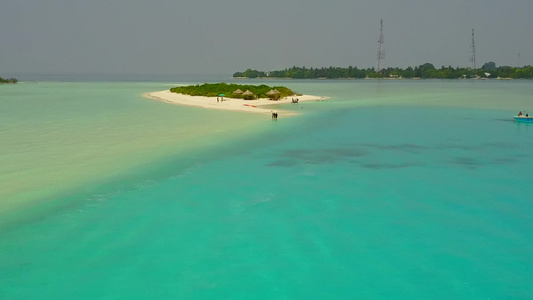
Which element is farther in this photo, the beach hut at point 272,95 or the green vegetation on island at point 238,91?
the green vegetation on island at point 238,91

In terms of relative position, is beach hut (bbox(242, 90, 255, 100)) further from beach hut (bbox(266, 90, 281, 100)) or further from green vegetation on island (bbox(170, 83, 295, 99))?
beach hut (bbox(266, 90, 281, 100))

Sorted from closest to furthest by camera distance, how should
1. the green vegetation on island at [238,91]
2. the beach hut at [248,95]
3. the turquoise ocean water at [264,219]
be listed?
the turquoise ocean water at [264,219] → the beach hut at [248,95] → the green vegetation on island at [238,91]

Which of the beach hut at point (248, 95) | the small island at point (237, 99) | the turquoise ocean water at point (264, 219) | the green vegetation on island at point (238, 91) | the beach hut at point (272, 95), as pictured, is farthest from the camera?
the green vegetation on island at point (238, 91)

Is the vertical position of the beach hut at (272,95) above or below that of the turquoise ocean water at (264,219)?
above

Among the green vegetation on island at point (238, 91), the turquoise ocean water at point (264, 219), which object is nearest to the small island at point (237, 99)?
the green vegetation on island at point (238, 91)

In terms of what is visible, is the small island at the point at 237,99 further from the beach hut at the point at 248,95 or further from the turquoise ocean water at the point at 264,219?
the turquoise ocean water at the point at 264,219

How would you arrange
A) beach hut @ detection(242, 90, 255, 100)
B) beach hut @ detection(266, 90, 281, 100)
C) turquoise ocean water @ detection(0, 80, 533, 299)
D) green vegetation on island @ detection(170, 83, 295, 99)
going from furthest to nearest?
green vegetation on island @ detection(170, 83, 295, 99) → beach hut @ detection(266, 90, 281, 100) → beach hut @ detection(242, 90, 255, 100) → turquoise ocean water @ detection(0, 80, 533, 299)

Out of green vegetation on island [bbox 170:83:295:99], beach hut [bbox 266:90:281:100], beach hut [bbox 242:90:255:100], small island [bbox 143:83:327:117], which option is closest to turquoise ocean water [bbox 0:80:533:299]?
small island [bbox 143:83:327:117]

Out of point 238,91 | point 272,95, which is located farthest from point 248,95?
point 238,91

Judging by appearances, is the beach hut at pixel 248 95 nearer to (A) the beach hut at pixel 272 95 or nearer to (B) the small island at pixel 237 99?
(B) the small island at pixel 237 99
